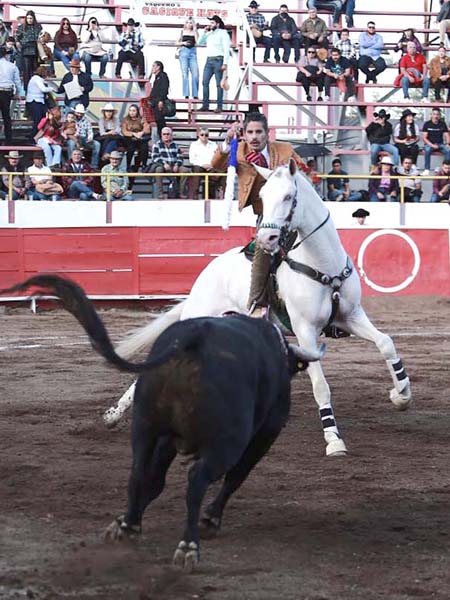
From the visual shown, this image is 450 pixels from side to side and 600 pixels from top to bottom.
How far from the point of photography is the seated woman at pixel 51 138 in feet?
66.9

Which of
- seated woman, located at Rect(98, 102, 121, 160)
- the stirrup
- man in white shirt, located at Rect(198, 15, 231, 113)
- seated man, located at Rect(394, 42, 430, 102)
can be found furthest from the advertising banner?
the stirrup

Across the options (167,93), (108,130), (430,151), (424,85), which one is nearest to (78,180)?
(108,130)

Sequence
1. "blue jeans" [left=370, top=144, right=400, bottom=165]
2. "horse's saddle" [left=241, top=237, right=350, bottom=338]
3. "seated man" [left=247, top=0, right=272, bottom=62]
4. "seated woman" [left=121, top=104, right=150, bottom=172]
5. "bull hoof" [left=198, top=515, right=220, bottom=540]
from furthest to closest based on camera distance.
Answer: "seated man" [left=247, top=0, right=272, bottom=62], "blue jeans" [left=370, top=144, right=400, bottom=165], "seated woman" [left=121, top=104, right=150, bottom=172], "horse's saddle" [left=241, top=237, right=350, bottom=338], "bull hoof" [left=198, top=515, right=220, bottom=540]

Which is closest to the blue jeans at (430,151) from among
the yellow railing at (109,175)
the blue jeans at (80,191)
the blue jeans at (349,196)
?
the blue jeans at (349,196)

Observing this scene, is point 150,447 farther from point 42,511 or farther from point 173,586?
point 42,511

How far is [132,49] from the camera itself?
23484 mm

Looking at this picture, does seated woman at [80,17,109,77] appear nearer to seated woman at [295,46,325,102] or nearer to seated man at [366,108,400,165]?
seated woman at [295,46,325,102]

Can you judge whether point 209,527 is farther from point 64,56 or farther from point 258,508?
point 64,56

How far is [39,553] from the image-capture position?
5207mm

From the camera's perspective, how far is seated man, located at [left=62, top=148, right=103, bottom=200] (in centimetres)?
1969

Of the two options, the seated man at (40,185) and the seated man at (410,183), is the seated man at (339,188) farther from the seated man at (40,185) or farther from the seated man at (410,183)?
the seated man at (40,185)

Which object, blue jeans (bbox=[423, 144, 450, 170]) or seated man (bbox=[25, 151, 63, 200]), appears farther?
blue jeans (bbox=[423, 144, 450, 170])

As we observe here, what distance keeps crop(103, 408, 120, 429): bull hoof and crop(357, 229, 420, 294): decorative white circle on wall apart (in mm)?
11918

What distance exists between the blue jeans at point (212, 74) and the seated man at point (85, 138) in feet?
10.3
